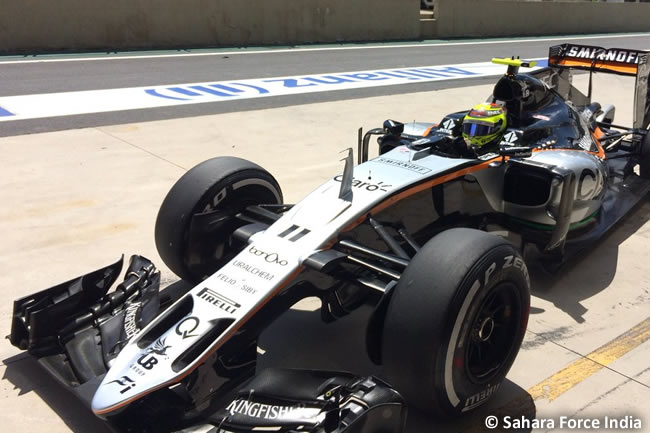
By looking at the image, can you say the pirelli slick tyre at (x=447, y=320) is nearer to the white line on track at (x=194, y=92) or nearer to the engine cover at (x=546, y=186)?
the engine cover at (x=546, y=186)

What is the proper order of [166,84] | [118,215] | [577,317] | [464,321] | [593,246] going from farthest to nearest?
[166,84] < [118,215] < [593,246] < [577,317] < [464,321]

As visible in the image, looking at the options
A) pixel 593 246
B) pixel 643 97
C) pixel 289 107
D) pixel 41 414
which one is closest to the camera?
pixel 41 414

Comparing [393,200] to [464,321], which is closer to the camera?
[464,321]

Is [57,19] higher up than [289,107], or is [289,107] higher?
[57,19]

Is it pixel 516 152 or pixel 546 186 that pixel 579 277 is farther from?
pixel 516 152

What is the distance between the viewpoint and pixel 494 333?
3.64 m

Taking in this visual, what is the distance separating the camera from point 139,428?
9.84 ft

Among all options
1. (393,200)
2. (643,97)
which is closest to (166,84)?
(643,97)

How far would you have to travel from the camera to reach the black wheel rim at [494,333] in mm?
3477

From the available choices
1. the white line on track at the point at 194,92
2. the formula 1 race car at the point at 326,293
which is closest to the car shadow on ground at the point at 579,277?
the formula 1 race car at the point at 326,293

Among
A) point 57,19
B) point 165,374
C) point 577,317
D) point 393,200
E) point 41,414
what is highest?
point 57,19

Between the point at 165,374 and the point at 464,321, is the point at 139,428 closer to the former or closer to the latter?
the point at 165,374

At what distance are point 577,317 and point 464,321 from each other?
74.3 inches

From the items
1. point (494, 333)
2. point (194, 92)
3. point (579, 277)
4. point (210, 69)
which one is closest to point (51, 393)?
point (494, 333)
